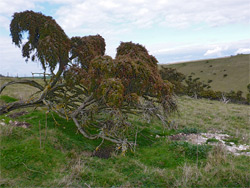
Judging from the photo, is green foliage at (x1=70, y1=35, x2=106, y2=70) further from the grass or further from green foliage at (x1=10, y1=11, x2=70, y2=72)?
the grass

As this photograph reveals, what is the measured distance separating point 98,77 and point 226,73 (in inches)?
2558

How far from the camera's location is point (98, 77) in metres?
7.06

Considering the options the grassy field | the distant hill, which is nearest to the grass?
the grassy field

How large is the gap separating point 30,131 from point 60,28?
4.49 m

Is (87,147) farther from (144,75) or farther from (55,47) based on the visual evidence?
(55,47)

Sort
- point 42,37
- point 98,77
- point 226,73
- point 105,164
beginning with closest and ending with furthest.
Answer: point 105,164 < point 98,77 < point 42,37 < point 226,73

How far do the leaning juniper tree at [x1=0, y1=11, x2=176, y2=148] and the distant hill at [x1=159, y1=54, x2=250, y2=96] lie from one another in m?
49.5

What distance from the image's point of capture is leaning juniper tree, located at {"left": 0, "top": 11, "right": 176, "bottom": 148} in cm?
683

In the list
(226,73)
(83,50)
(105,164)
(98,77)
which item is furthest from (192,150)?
(226,73)

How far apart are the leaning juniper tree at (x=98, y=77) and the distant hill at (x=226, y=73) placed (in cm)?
4947

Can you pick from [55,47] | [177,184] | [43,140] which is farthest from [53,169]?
[55,47]

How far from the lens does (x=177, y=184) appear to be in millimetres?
5203

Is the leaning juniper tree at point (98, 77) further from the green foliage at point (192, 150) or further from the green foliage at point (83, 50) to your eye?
the green foliage at point (192, 150)

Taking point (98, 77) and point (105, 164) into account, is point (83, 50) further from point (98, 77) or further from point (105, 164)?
point (105, 164)
